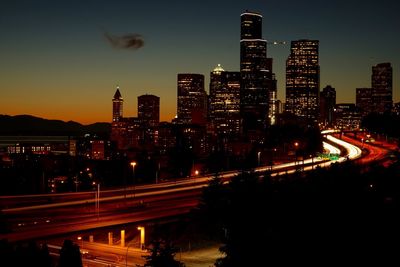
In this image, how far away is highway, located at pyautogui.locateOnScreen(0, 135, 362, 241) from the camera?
2586 centimetres

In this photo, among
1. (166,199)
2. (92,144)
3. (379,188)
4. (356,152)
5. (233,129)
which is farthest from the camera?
(233,129)

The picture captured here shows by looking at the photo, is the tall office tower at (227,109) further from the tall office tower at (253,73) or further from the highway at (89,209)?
the highway at (89,209)

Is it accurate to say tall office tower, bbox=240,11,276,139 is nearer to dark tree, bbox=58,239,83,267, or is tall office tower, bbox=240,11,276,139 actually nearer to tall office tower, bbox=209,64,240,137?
tall office tower, bbox=209,64,240,137

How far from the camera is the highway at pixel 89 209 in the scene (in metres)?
25.9

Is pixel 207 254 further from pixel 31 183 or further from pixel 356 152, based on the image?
pixel 356 152

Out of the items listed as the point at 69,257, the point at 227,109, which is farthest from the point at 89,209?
the point at 227,109

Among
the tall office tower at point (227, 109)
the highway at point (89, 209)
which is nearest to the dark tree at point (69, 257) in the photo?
the highway at point (89, 209)

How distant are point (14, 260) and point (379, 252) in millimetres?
→ 13951

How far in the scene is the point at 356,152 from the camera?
78688mm

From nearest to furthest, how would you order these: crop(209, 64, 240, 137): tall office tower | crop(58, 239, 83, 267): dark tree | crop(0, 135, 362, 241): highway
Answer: crop(58, 239, 83, 267): dark tree, crop(0, 135, 362, 241): highway, crop(209, 64, 240, 137): tall office tower

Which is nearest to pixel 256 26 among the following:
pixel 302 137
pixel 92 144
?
pixel 92 144

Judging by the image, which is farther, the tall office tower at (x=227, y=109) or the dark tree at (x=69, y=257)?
the tall office tower at (x=227, y=109)

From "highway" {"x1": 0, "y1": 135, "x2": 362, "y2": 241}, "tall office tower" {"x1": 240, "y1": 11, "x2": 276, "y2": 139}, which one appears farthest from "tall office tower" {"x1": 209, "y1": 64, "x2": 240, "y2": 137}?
"highway" {"x1": 0, "y1": 135, "x2": 362, "y2": 241}

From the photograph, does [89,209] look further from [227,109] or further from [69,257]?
[227,109]
